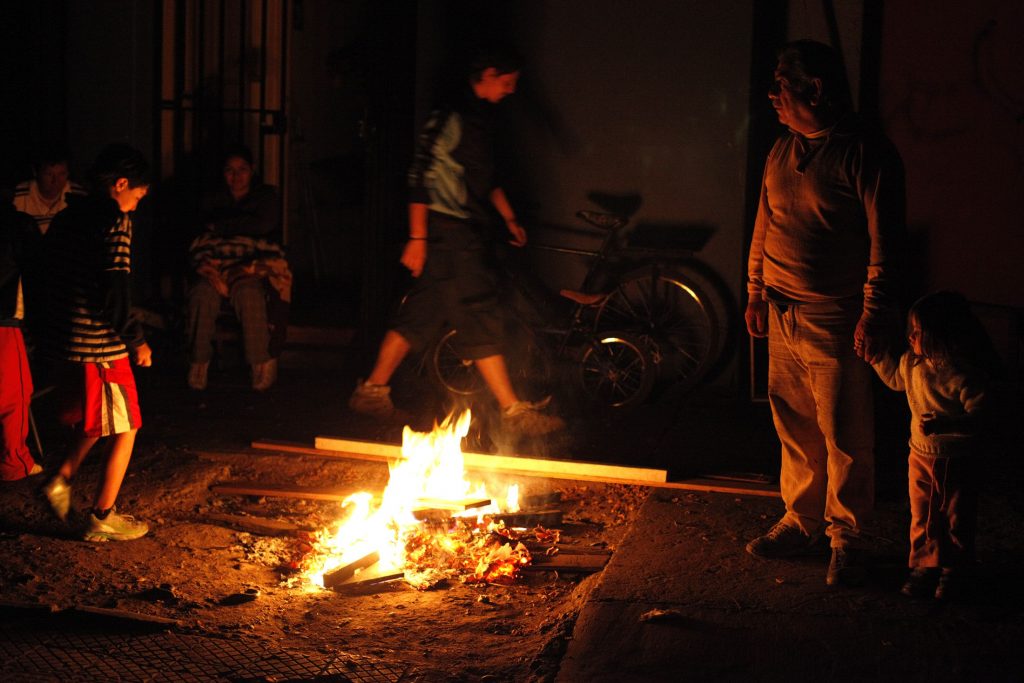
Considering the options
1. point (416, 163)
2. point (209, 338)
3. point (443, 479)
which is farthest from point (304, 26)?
point (443, 479)

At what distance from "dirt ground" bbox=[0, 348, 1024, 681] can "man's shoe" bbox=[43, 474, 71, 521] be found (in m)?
0.12

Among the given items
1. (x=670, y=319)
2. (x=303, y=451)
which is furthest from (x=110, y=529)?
(x=670, y=319)

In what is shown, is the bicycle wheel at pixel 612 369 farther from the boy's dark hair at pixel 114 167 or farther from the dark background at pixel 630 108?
the boy's dark hair at pixel 114 167

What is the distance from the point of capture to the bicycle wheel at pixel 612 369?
8648 millimetres

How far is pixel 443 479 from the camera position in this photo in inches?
246

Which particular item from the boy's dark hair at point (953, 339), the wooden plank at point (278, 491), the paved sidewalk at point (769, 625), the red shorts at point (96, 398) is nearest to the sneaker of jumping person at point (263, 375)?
the wooden plank at point (278, 491)

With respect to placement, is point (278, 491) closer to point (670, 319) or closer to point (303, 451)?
point (303, 451)

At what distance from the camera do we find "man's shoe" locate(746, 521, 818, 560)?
527 cm

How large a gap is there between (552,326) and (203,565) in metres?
4.07

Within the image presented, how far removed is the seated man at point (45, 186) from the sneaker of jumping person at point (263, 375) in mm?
1877

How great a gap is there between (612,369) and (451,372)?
1240mm

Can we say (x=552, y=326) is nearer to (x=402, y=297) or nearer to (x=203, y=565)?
(x=402, y=297)

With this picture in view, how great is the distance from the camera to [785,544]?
527 centimetres

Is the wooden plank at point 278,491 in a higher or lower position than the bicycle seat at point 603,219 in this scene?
lower
